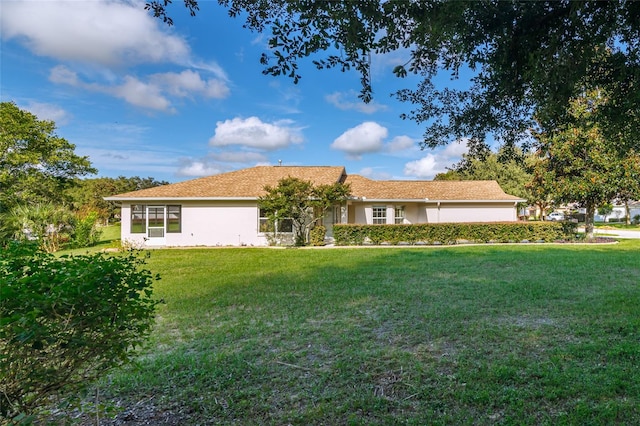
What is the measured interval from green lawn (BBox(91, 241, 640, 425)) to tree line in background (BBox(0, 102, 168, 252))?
12292mm

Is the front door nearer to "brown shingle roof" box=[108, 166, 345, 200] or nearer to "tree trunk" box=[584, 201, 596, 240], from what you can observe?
"brown shingle roof" box=[108, 166, 345, 200]

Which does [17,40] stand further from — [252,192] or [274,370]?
[252,192]

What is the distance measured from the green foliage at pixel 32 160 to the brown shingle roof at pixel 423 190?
20.1 meters

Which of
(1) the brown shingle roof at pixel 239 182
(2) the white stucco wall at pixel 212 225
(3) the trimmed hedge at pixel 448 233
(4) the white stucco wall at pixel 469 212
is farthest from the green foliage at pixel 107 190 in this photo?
(4) the white stucco wall at pixel 469 212

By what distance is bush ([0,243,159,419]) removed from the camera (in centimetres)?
197

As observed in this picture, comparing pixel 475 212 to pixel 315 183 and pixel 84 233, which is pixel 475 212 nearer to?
pixel 315 183

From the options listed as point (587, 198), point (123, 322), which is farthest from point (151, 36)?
point (587, 198)

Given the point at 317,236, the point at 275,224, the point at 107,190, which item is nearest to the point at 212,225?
the point at 275,224

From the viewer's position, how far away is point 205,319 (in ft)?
19.8

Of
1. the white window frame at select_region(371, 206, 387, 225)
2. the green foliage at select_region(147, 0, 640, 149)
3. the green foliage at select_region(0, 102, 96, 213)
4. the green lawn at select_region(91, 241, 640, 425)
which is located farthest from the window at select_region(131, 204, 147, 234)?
the green foliage at select_region(147, 0, 640, 149)

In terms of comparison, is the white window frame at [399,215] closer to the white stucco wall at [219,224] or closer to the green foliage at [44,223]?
the white stucco wall at [219,224]

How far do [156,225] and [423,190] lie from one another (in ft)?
54.4

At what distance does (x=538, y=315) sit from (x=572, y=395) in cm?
285

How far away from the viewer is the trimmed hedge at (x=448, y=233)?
1834 centimetres
